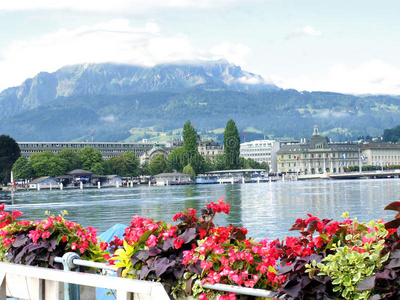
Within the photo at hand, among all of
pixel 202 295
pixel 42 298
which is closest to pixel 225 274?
pixel 202 295

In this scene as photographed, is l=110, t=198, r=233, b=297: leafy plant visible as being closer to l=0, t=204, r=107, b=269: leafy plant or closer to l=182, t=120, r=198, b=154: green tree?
l=0, t=204, r=107, b=269: leafy plant

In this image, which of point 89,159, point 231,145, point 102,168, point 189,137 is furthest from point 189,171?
point 89,159

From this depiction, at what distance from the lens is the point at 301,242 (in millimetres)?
4465

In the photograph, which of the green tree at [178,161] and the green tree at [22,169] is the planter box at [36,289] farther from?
the green tree at [178,161]

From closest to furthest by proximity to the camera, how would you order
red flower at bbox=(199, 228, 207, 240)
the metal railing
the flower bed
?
1. the flower bed
2. the metal railing
3. red flower at bbox=(199, 228, 207, 240)

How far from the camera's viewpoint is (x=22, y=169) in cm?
12838

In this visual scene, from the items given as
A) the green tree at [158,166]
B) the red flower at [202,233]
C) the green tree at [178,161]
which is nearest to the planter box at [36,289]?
the red flower at [202,233]

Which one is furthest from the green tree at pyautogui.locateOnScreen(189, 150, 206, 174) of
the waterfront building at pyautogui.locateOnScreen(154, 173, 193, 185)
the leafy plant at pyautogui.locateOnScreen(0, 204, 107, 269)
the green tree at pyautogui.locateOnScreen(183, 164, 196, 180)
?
the leafy plant at pyautogui.locateOnScreen(0, 204, 107, 269)

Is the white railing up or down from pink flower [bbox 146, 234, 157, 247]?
down

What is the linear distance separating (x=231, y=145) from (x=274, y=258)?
14086cm

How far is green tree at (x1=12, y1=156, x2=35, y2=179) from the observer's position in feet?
418

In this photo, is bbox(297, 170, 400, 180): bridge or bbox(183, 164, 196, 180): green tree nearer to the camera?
bbox(183, 164, 196, 180): green tree

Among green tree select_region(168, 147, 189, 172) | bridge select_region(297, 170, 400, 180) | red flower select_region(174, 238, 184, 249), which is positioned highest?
green tree select_region(168, 147, 189, 172)

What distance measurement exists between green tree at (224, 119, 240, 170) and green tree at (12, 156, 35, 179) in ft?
145
